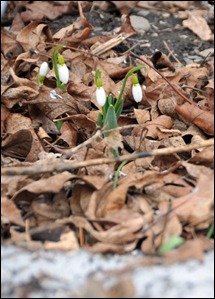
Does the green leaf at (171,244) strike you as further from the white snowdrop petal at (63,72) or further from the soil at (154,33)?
the soil at (154,33)

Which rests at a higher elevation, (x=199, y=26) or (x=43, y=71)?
(x=43, y=71)

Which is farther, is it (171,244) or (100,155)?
(100,155)

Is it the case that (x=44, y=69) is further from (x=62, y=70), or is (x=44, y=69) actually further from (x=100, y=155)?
(x=100, y=155)

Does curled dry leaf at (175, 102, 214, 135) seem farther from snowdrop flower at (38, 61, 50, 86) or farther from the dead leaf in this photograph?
the dead leaf

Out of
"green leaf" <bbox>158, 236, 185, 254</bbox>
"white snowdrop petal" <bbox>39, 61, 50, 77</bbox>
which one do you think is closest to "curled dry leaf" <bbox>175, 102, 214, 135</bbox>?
"white snowdrop petal" <bbox>39, 61, 50, 77</bbox>

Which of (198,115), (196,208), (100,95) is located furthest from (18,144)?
(196,208)

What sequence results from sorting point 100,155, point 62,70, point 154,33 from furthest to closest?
point 154,33 < point 62,70 < point 100,155

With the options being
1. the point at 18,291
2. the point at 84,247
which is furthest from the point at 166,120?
the point at 18,291

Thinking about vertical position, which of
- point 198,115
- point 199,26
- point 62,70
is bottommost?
point 199,26

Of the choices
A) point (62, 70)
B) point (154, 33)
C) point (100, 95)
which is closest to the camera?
point (100, 95)
